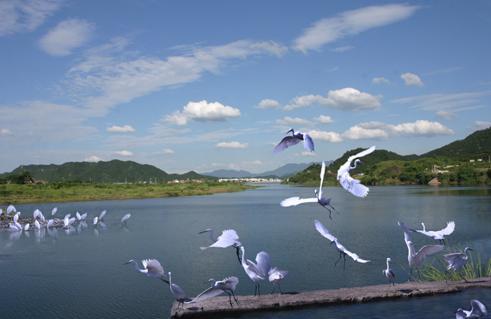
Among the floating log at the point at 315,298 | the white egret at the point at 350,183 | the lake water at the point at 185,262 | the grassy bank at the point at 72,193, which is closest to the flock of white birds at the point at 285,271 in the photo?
the white egret at the point at 350,183

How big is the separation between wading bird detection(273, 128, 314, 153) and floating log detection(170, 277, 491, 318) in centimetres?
597

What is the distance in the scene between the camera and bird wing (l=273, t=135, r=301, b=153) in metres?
4.67

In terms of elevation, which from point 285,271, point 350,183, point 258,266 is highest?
point 350,183

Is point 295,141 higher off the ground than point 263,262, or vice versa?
point 295,141

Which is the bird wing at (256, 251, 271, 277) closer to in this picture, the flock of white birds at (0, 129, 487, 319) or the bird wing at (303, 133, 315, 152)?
the flock of white birds at (0, 129, 487, 319)

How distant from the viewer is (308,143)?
4.40 metres

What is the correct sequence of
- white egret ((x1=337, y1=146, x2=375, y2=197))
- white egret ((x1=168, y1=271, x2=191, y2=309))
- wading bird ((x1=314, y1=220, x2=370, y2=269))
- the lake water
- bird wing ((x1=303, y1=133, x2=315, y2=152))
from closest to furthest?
1. white egret ((x1=337, y1=146, x2=375, y2=197))
2. bird wing ((x1=303, y1=133, x2=315, y2=152))
3. wading bird ((x1=314, y1=220, x2=370, y2=269))
4. white egret ((x1=168, y1=271, x2=191, y2=309))
5. the lake water

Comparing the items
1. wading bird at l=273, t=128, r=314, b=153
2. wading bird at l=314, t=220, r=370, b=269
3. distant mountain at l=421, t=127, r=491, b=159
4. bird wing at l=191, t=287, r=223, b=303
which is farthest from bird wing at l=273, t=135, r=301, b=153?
distant mountain at l=421, t=127, r=491, b=159

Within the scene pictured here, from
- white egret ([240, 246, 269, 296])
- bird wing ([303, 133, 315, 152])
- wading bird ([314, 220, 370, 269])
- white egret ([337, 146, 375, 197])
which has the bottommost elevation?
white egret ([240, 246, 269, 296])

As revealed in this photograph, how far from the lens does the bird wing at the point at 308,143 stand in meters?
4.34

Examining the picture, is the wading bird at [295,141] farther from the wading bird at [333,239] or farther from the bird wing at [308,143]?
the wading bird at [333,239]

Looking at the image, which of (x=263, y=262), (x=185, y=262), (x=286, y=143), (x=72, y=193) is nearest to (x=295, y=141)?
(x=286, y=143)

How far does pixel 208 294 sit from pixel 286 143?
5689mm

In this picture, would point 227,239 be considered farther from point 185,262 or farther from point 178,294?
point 185,262
